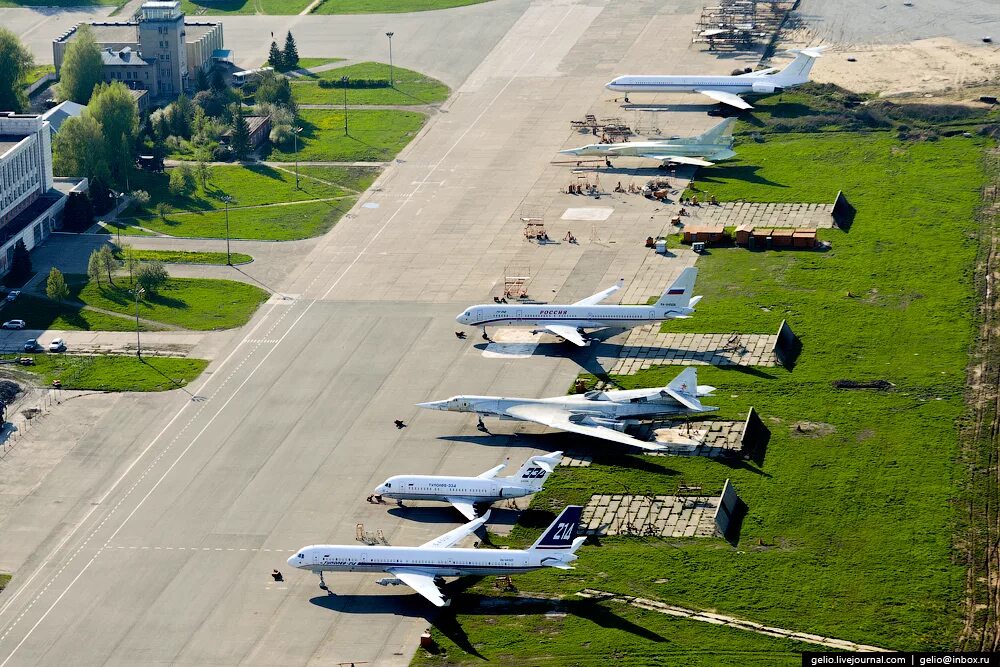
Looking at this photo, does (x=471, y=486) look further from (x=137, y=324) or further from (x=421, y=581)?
(x=137, y=324)

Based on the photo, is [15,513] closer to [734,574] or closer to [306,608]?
[306,608]

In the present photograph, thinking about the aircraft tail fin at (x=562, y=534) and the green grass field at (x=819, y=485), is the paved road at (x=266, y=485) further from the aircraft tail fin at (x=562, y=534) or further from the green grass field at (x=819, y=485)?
the aircraft tail fin at (x=562, y=534)

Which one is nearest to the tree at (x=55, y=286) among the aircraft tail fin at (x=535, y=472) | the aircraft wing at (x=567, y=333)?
the aircraft wing at (x=567, y=333)

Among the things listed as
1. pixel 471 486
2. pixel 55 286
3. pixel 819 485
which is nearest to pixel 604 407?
pixel 471 486

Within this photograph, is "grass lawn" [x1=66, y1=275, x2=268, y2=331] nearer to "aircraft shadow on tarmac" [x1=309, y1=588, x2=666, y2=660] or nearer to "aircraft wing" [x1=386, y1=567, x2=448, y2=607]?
"aircraft shadow on tarmac" [x1=309, y1=588, x2=666, y2=660]

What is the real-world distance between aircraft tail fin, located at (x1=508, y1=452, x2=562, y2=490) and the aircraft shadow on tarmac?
1238cm

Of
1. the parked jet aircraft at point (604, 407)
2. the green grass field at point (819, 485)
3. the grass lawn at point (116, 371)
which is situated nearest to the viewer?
the green grass field at point (819, 485)

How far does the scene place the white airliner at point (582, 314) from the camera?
17856cm

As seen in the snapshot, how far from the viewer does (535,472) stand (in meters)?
148

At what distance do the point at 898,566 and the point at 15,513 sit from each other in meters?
80.7

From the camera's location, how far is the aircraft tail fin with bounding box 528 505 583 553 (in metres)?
133

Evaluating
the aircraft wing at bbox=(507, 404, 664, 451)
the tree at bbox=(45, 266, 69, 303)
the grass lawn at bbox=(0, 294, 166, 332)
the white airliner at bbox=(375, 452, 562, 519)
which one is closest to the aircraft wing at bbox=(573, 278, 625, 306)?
the aircraft wing at bbox=(507, 404, 664, 451)

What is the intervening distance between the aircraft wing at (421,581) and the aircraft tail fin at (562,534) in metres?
8.59

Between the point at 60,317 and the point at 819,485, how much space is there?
309 feet
